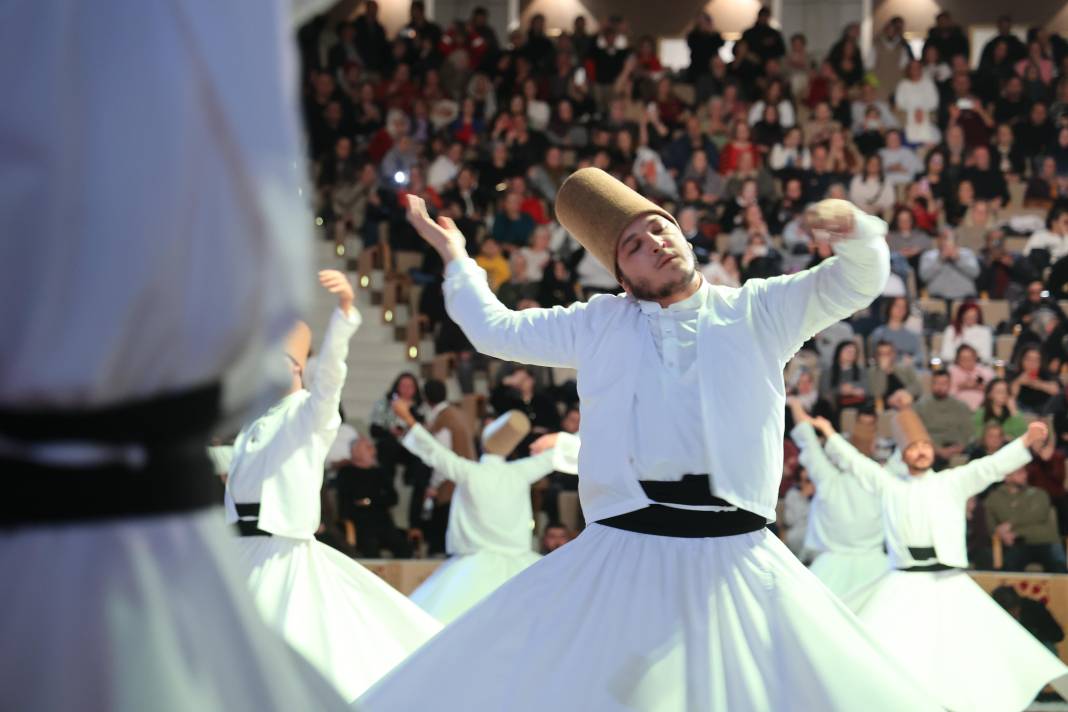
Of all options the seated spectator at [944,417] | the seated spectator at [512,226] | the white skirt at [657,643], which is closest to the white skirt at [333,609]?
the white skirt at [657,643]

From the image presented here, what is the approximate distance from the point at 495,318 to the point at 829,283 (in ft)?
3.43

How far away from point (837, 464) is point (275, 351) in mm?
8668

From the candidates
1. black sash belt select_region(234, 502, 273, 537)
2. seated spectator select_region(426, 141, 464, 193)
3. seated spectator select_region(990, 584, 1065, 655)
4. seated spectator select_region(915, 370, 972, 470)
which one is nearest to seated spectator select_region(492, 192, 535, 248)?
seated spectator select_region(426, 141, 464, 193)

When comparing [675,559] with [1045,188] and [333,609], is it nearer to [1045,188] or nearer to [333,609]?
[333,609]

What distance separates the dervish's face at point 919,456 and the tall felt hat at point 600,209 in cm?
431

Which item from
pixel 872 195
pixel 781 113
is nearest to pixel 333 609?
pixel 872 195

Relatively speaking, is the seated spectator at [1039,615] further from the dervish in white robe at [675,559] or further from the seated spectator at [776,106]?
the seated spectator at [776,106]

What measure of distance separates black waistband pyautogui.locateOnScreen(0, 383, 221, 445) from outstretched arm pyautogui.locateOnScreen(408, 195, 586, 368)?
9.59 feet

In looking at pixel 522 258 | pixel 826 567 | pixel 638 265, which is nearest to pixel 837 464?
pixel 826 567

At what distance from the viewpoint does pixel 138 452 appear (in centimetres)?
147

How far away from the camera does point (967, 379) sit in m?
11.9

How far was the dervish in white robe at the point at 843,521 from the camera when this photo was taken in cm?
967

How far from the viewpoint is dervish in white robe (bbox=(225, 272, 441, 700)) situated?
598 cm

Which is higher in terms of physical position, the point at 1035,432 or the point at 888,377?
the point at 1035,432
